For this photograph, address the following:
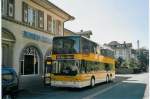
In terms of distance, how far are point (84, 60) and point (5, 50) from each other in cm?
526

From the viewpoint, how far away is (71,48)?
66.7ft

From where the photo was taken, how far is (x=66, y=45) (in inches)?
805

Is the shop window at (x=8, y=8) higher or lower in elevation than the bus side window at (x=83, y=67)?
higher

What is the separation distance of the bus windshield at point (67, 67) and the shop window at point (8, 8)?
454 cm

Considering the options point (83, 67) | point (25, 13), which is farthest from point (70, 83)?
point (25, 13)

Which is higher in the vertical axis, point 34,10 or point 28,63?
point 34,10

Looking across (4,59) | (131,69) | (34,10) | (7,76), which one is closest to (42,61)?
(34,10)

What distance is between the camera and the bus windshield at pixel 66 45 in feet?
66.5

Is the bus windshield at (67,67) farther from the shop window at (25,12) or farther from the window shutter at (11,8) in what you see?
the shop window at (25,12)

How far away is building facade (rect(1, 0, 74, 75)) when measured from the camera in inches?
820

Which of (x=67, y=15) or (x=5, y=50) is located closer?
(x=5, y=50)

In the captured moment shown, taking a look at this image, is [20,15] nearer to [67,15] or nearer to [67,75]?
[67,75]

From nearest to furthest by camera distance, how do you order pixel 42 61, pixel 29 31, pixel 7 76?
1. pixel 7 76
2. pixel 29 31
3. pixel 42 61

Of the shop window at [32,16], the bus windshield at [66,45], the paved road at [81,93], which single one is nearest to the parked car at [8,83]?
the paved road at [81,93]
